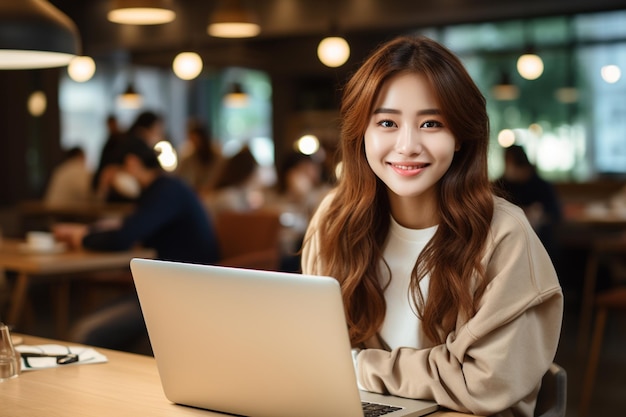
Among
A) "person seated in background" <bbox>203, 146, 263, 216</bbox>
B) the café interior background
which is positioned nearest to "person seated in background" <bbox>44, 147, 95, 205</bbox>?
the café interior background

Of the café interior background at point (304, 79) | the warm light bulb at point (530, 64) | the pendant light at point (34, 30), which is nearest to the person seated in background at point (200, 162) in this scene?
the café interior background at point (304, 79)

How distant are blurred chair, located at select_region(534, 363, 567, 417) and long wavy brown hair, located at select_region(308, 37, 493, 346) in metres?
0.26

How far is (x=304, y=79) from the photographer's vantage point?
47.3 feet

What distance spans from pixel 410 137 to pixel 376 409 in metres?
0.54

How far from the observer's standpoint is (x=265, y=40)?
13.5 meters

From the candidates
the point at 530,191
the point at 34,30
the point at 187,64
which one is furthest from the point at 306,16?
the point at 34,30

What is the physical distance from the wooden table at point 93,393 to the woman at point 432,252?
0.45ft

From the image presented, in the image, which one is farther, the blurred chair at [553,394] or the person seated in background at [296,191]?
the person seated in background at [296,191]

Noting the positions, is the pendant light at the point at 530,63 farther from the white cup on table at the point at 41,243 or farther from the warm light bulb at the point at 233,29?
the white cup on table at the point at 41,243

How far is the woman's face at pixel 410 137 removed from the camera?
1.81 meters

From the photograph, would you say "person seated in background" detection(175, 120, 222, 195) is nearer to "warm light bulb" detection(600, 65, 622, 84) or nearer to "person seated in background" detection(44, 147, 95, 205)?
"person seated in background" detection(44, 147, 95, 205)

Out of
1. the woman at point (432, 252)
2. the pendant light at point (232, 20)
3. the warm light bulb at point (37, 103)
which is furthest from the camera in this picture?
the warm light bulb at point (37, 103)

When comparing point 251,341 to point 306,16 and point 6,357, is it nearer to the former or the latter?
point 6,357

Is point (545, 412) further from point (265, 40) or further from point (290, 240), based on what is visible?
point (265, 40)
